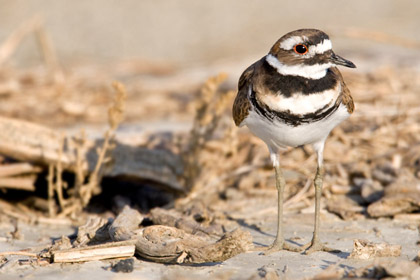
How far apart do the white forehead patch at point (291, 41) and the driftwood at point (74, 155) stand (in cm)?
202

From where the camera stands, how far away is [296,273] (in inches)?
130

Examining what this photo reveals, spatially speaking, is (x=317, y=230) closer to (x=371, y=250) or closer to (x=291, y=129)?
(x=371, y=250)

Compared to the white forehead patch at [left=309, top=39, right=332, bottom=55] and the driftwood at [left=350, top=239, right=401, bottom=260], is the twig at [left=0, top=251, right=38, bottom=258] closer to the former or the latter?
the driftwood at [left=350, top=239, right=401, bottom=260]

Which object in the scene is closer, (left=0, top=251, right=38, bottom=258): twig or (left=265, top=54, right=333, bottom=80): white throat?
(left=0, top=251, right=38, bottom=258): twig

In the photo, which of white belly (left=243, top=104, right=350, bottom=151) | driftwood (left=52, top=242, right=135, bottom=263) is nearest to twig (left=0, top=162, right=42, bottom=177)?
driftwood (left=52, top=242, right=135, bottom=263)

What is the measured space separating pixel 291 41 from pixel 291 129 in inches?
20.7

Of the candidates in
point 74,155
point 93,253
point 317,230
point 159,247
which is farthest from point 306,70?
point 74,155

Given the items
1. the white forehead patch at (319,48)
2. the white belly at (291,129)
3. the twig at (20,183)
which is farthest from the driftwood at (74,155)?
the white forehead patch at (319,48)

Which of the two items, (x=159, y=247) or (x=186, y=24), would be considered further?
(x=186, y=24)

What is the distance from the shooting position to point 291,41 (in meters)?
3.76

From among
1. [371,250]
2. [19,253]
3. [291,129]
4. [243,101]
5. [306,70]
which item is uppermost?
[306,70]

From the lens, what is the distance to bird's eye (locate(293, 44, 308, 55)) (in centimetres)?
372

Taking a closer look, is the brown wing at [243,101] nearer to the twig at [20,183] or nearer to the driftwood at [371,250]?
the driftwood at [371,250]

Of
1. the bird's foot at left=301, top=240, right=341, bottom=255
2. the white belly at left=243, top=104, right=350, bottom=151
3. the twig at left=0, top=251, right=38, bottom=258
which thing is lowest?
the twig at left=0, top=251, right=38, bottom=258
